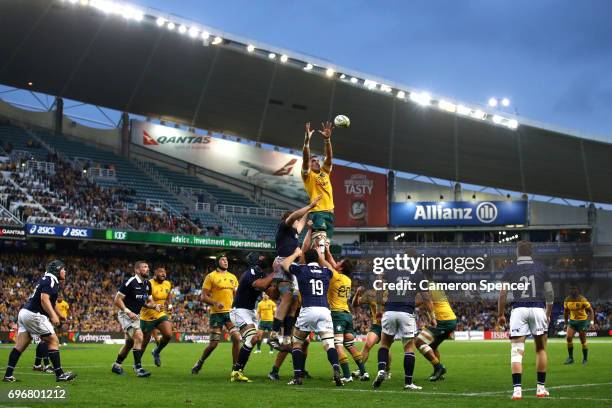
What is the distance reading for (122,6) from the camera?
1838 inches

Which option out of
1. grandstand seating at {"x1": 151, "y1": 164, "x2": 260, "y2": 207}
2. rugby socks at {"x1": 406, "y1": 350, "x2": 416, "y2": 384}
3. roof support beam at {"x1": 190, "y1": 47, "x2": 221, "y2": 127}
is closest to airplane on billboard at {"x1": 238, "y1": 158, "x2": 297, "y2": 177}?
grandstand seating at {"x1": 151, "y1": 164, "x2": 260, "y2": 207}

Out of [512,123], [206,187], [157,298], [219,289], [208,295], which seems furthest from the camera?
[206,187]

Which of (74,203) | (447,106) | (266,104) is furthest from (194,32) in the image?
(447,106)

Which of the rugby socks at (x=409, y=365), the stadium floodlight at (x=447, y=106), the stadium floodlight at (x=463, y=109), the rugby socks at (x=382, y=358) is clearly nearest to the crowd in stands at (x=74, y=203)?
the stadium floodlight at (x=447, y=106)

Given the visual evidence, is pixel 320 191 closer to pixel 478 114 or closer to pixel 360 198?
pixel 478 114

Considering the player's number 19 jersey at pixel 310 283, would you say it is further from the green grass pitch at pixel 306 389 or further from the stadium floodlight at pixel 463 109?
the stadium floodlight at pixel 463 109

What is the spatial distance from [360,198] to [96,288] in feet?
82.8

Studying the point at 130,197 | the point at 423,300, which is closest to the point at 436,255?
the point at 130,197

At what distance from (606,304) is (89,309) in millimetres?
38907

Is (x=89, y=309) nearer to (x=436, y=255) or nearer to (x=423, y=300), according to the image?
(x=436, y=255)

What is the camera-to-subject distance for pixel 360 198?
6550 centimetres

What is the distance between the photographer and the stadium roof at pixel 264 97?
166 ft

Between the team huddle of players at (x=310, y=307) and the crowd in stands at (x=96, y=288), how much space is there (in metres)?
26.8

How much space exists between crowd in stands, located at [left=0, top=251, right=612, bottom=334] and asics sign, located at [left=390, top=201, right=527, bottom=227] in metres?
9.48
